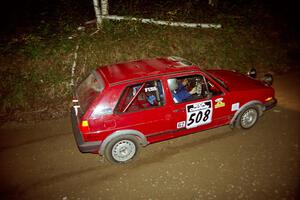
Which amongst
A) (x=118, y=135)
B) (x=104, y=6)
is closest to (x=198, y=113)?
(x=118, y=135)

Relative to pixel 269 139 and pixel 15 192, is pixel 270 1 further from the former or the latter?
pixel 15 192

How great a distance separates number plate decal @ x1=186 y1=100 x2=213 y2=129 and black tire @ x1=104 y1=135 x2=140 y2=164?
3.78 ft

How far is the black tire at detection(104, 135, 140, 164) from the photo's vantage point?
459 cm

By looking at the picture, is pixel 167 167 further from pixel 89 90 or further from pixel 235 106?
pixel 89 90

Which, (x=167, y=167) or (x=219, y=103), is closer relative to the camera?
(x=167, y=167)

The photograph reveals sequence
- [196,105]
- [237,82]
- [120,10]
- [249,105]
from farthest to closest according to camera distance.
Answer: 1. [120,10]
2. [237,82]
3. [249,105]
4. [196,105]

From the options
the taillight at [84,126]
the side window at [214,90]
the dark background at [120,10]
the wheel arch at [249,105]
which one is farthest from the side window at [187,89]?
the dark background at [120,10]

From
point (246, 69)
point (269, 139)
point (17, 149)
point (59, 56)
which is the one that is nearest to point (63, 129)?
point (17, 149)

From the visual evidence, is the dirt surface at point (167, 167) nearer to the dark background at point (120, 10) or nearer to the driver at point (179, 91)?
the driver at point (179, 91)

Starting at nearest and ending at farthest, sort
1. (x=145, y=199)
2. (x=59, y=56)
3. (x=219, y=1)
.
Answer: (x=145, y=199) < (x=59, y=56) < (x=219, y=1)

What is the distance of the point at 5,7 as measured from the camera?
417 inches

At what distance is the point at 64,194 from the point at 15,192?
0.88 meters

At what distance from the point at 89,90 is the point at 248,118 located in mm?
3586

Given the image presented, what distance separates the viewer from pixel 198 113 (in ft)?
16.1
